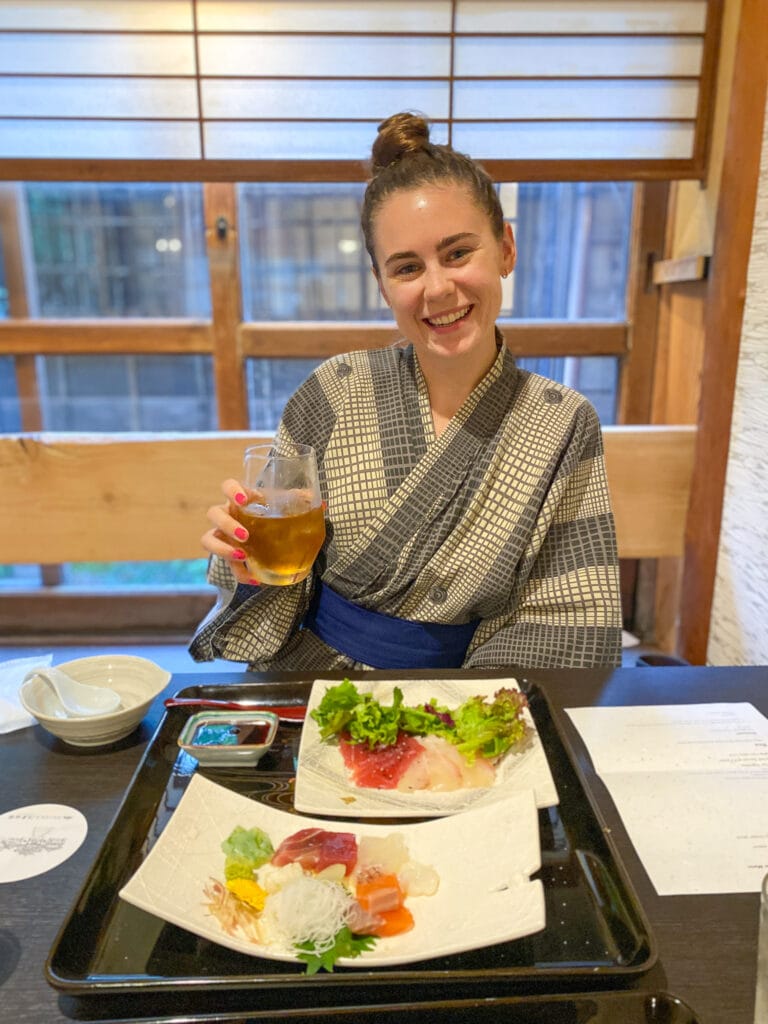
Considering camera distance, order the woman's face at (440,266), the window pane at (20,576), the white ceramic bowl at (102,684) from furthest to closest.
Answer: the window pane at (20,576)
the woman's face at (440,266)
the white ceramic bowl at (102,684)

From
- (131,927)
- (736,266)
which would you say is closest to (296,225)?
(736,266)

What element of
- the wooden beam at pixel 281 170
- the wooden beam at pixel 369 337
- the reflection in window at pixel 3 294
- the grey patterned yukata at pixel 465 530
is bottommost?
the grey patterned yukata at pixel 465 530

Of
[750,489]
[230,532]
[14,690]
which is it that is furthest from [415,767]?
[750,489]

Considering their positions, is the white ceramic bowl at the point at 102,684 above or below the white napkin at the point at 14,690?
above

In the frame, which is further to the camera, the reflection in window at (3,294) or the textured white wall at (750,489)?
the reflection in window at (3,294)

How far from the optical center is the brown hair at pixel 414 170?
151 centimetres

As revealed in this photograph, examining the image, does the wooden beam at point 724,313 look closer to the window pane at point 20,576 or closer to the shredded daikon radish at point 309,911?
A: the shredded daikon radish at point 309,911

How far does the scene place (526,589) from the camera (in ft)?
5.08

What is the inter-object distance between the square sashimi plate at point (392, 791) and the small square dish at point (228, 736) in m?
0.06

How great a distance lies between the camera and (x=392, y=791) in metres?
1.04

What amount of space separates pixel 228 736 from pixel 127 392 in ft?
8.39

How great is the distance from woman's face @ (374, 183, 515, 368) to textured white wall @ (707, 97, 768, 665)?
1154mm

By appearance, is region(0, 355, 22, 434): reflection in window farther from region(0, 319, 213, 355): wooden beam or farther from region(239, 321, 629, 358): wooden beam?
region(239, 321, 629, 358): wooden beam

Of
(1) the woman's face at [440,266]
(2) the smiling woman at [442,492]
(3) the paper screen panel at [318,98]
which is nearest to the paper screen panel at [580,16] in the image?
(3) the paper screen panel at [318,98]
